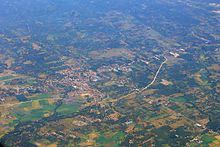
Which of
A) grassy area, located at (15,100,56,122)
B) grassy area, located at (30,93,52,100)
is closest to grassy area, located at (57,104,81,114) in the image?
grassy area, located at (15,100,56,122)

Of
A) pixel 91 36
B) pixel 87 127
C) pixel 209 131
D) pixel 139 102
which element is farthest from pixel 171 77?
pixel 91 36

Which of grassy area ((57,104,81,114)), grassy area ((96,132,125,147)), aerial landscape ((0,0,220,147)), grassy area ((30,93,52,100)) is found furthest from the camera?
grassy area ((30,93,52,100))

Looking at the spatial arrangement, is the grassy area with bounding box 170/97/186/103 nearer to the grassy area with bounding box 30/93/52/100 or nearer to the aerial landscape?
the aerial landscape

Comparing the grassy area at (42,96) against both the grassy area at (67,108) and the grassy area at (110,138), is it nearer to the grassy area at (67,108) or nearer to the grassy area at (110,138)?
the grassy area at (67,108)

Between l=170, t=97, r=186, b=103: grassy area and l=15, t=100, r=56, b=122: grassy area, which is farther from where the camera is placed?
l=170, t=97, r=186, b=103: grassy area

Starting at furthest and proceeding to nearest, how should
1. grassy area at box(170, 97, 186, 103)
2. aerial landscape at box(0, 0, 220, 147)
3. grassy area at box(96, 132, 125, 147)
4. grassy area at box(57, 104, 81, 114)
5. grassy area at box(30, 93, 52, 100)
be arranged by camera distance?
1. grassy area at box(170, 97, 186, 103)
2. grassy area at box(30, 93, 52, 100)
3. grassy area at box(57, 104, 81, 114)
4. aerial landscape at box(0, 0, 220, 147)
5. grassy area at box(96, 132, 125, 147)

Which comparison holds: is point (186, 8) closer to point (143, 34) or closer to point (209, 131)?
point (143, 34)

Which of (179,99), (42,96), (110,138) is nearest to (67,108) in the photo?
(42,96)

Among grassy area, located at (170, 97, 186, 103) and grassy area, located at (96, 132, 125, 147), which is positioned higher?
grassy area, located at (96, 132, 125, 147)

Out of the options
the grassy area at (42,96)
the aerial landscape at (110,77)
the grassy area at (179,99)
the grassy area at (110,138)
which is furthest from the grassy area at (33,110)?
the grassy area at (179,99)

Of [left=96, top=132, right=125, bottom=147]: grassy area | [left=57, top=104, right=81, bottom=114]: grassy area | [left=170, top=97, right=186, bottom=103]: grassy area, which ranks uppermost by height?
[left=96, top=132, right=125, bottom=147]: grassy area
